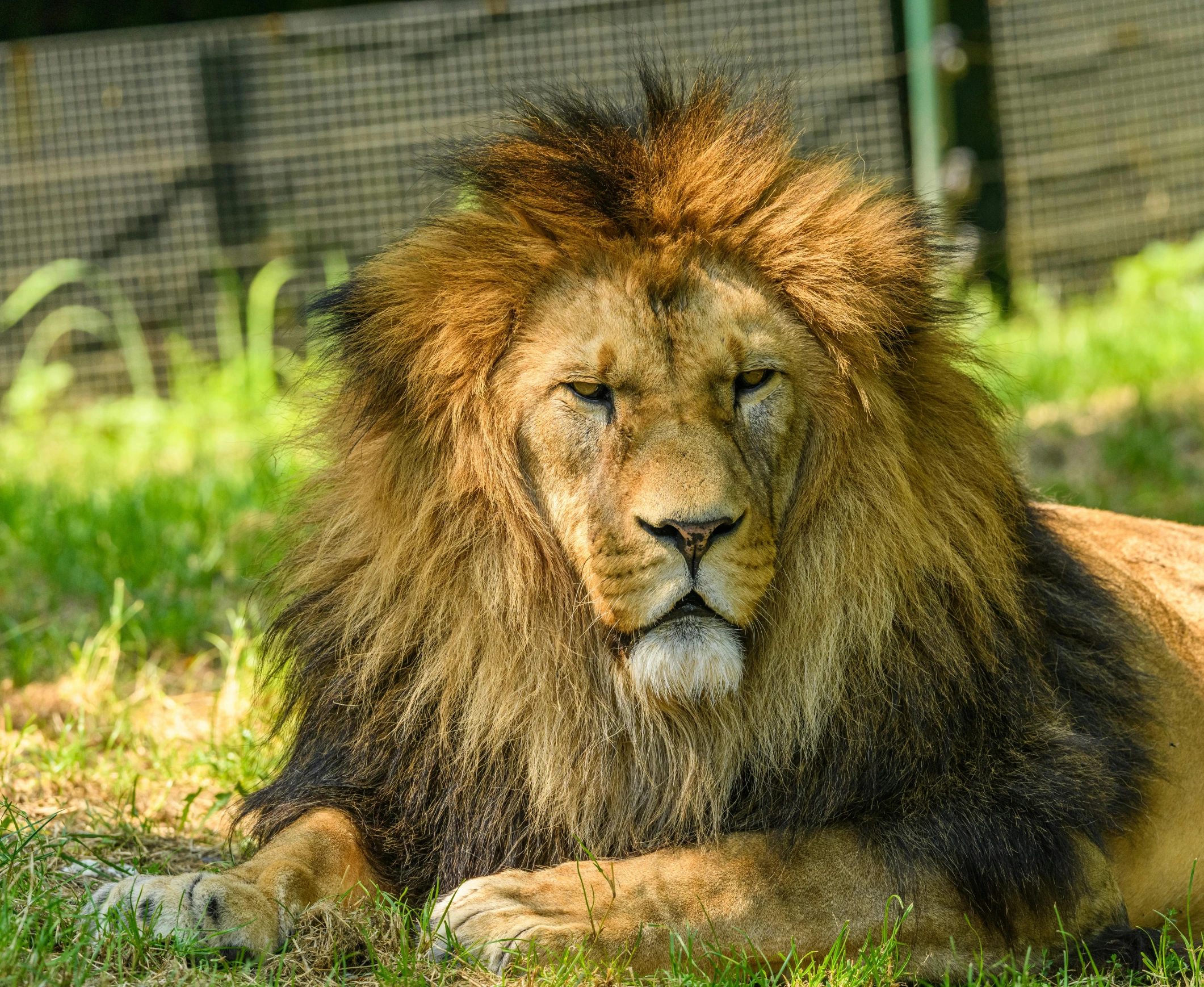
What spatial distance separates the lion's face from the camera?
7.51ft

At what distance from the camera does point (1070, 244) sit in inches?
333

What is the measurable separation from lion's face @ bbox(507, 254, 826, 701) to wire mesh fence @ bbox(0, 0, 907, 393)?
5601 mm

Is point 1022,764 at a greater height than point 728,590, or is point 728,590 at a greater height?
point 728,590

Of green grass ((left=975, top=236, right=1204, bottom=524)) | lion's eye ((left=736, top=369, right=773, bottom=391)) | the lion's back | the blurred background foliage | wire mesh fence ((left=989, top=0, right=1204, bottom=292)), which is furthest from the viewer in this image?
wire mesh fence ((left=989, top=0, right=1204, bottom=292))

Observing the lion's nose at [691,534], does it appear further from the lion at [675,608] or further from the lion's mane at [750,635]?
the lion's mane at [750,635]

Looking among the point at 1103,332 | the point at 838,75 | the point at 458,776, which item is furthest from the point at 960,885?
the point at 838,75

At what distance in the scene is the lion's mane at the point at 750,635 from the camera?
8.14 ft

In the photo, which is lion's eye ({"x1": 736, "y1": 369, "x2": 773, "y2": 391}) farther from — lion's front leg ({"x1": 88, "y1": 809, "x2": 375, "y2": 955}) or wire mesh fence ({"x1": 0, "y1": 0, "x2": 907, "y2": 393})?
wire mesh fence ({"x1": 0, "y1": 0, "x2": 907, "y2": 393})

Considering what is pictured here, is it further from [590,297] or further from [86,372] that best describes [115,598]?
[86,372]

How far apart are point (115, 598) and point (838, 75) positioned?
5291mm

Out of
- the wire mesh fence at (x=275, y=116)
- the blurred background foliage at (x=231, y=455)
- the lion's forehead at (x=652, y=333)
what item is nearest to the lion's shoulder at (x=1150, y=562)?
the blurred background foliage at (x=231, y=455)

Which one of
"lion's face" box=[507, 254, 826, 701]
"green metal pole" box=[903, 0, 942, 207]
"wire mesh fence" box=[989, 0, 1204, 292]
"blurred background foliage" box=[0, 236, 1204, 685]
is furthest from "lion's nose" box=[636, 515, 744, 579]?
"wire mesh fence" box=[989, 0, 1204, 292]

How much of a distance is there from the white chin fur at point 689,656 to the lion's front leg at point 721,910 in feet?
0.99

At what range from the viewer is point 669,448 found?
233cm
